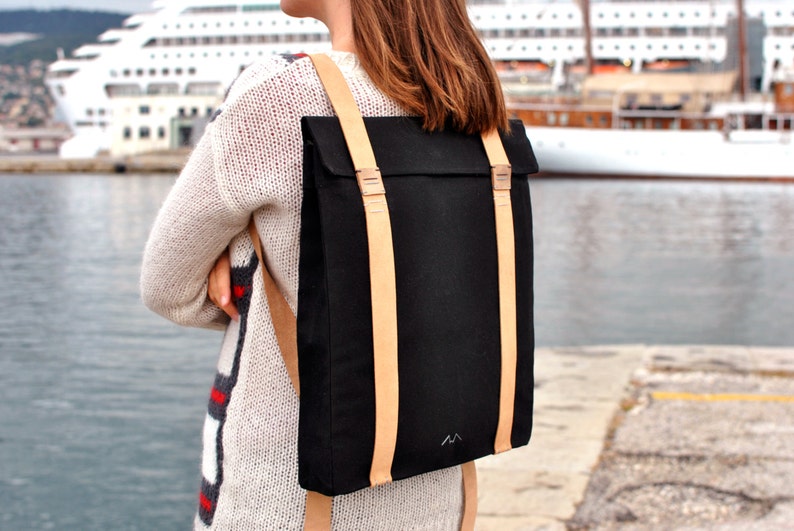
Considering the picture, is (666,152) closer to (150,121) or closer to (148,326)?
(150,121)

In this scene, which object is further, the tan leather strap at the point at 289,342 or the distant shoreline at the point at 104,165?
the distant shoreline at the point at 104,165

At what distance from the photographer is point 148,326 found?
28.4ft

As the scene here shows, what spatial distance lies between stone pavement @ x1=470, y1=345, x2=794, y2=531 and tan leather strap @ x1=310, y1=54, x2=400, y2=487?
5.57 feet

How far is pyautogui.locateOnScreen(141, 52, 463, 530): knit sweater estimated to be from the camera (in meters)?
0.98

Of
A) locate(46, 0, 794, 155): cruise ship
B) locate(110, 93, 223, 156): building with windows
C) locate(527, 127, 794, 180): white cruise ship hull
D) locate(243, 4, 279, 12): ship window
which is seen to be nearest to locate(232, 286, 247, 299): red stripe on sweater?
locate(527, 127, 794, 180): white cruise ship hull

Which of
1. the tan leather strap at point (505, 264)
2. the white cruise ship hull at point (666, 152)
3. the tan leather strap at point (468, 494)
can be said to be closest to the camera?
the tan leather strap at point (505, 264)

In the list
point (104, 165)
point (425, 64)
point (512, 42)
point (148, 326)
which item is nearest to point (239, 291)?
point (425, 64)

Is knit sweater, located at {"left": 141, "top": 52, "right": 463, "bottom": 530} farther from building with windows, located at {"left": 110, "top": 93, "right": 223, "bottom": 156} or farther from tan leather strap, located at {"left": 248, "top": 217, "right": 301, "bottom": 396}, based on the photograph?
building with windows, located at {"left": 110, "top": 93, "right": 223, "bottom": 156}

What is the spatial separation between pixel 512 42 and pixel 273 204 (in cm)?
5013

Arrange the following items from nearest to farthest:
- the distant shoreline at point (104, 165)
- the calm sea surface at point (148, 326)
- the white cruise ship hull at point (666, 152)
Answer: the calm sea surface at point (148, 326) → the white cruise ship hull at point (666, 152) → the distant shoreline at point (104, 165)

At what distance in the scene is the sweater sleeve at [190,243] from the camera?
1.00 metres

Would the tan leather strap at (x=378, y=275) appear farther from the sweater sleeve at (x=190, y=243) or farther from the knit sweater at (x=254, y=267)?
the sweater sleeve at (x=190, y=243)

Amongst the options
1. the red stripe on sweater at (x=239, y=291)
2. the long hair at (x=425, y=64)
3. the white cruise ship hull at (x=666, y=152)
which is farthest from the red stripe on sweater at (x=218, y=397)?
the white cruise ship hull at (x=666, y=152)

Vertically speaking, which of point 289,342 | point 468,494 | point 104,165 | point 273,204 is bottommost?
point 104,165
